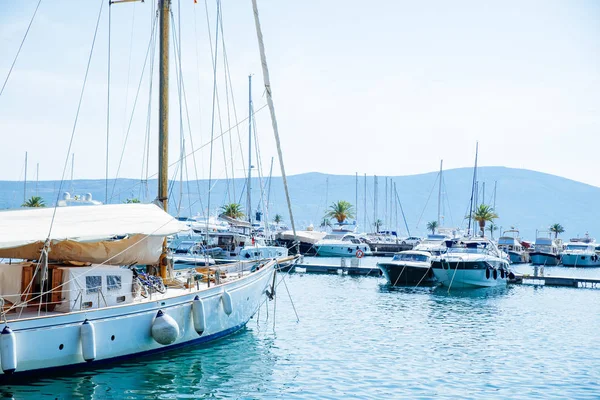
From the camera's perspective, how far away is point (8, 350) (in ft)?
50.0

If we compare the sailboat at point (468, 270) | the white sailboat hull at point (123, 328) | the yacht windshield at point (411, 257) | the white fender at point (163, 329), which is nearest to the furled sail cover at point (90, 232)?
the white sailboat hull at point (123, 328)

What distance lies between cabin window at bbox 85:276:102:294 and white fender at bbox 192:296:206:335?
3400mm

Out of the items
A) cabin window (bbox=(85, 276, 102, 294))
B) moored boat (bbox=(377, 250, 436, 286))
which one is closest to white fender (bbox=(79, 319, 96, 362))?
cabin window (bbox=(85, 276, 102, 294))

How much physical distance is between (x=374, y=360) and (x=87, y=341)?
906cm

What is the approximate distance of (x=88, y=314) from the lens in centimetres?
1705

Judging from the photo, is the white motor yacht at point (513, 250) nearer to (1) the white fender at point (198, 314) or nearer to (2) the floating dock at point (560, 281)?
(2) the floating dock at point (560, 281)

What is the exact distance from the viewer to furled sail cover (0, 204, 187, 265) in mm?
17547

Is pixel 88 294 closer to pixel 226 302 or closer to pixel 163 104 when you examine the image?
pixel 226 302

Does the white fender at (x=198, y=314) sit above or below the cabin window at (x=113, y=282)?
below

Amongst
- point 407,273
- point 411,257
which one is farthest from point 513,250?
point 407,273

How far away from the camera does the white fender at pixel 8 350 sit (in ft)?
49.8

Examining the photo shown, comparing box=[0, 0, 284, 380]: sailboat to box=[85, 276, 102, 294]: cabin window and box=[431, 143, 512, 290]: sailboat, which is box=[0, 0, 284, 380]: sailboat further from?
box=[431, 143, 512, 290]: sailboat

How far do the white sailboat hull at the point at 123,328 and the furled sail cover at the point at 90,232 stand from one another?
1571 mm

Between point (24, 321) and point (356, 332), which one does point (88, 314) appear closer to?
point (24, 321)
